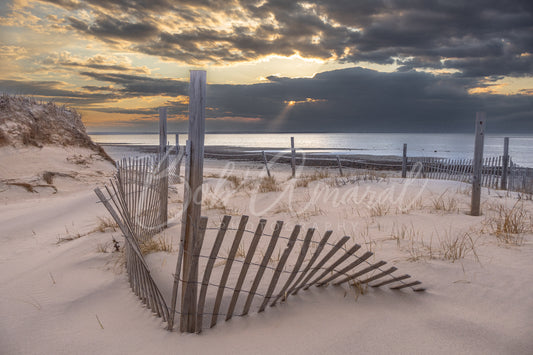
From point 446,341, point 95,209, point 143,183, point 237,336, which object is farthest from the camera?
point 95,209

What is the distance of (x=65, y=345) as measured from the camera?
2.54m

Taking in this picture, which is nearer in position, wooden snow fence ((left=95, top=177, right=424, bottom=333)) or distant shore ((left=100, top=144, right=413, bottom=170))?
wooden snow fence ((left=95, top=177, right=424, bottom=333))

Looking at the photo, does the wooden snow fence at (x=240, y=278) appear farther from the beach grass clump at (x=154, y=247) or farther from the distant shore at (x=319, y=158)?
the distant shore at (x=319, y=158)

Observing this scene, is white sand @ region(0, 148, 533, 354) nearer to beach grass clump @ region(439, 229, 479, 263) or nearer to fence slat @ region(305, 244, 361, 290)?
beach grass clump @ region(439, 229, 479, 263)

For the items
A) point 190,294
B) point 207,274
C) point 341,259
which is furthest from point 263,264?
point 341,259

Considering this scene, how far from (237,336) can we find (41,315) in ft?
6.51

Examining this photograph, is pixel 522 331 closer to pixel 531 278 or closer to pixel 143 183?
pixel 531 278

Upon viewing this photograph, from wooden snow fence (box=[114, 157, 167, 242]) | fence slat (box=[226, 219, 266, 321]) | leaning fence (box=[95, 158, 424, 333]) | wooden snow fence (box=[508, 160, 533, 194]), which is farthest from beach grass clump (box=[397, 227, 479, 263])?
wooden snow fence (box=[508, 160, 533, 194])

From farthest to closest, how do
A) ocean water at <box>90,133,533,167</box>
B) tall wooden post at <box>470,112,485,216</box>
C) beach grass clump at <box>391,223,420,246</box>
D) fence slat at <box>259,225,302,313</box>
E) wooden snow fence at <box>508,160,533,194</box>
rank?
ocean water at <box>90,133,533,167</box>
wooden snow fence at <box>508,160,533,194</box>
tall wooden post at <box>470,112,485,216</box>
beach grass clump at <box>391,223,420,246</box>
fence slat at <box>259,225,302,313</box>

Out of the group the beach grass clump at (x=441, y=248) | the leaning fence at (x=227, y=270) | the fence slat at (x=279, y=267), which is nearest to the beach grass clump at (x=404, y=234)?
the beach grass clump at (x=441, y=248)

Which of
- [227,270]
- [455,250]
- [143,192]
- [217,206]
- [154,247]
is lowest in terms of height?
[154,247]

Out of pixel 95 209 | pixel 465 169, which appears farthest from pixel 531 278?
pixel 465 169

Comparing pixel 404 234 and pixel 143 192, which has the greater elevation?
pixel 143 192

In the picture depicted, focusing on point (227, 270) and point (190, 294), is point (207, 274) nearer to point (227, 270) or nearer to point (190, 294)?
point (227, 270)
